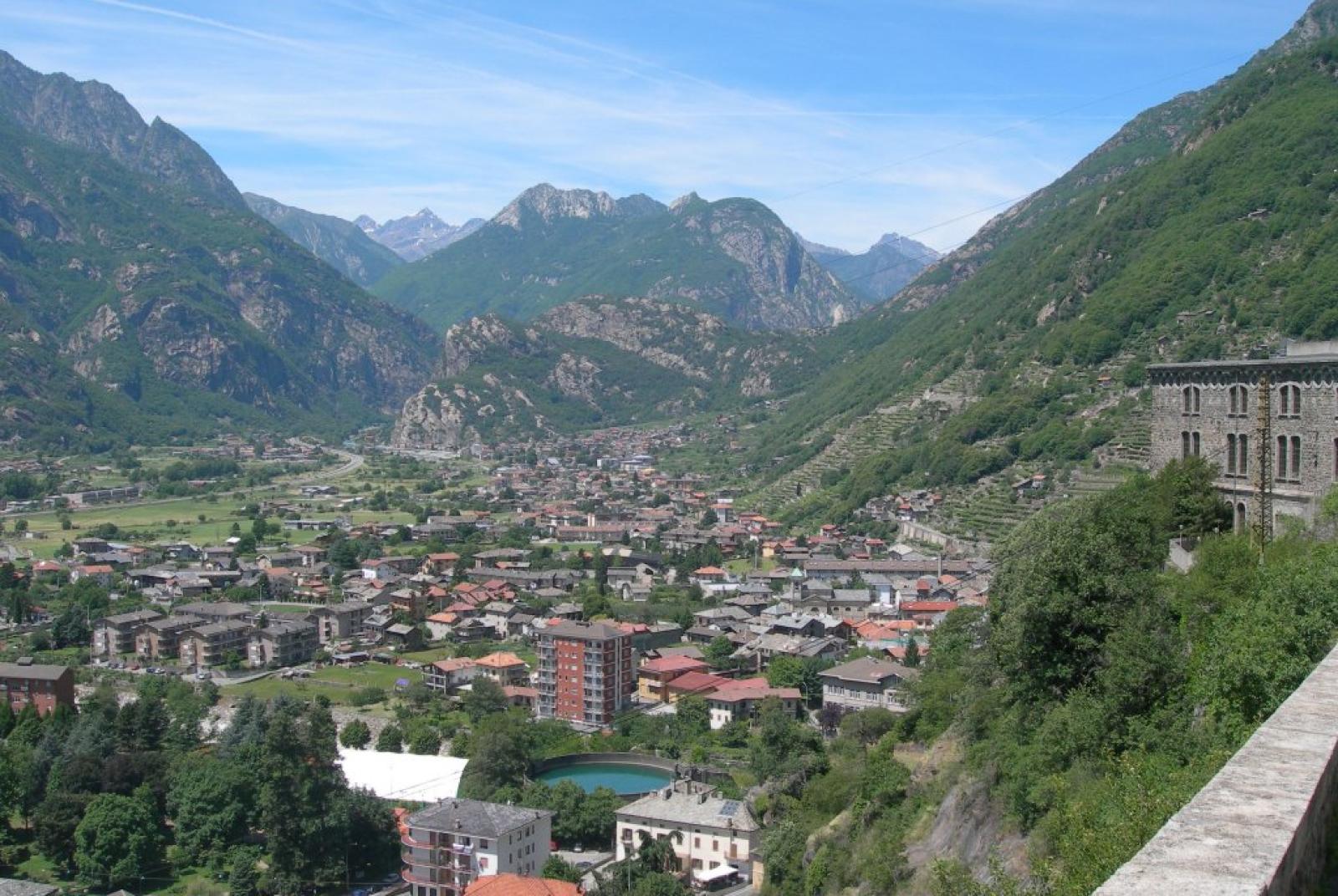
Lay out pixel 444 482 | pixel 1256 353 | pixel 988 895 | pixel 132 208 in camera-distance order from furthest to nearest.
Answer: pixel 132 208 → pixel 444 482 → pixel 1256 353 → pixel 988 895

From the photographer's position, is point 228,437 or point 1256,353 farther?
point 228,437

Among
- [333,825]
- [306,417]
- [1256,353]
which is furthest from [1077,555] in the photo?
[306,417]

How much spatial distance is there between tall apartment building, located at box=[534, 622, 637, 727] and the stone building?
59.2 ft

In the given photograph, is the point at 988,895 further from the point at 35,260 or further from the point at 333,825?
the point at 35,260

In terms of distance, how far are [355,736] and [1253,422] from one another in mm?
21903

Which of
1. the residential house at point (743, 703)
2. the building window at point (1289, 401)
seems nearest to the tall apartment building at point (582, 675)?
the residential house at point (743, 703)

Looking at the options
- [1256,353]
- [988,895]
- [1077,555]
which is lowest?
[988,895]

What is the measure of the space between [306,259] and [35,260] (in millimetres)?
45050

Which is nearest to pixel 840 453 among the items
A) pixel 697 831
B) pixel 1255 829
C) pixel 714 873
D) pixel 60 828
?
pixel 697 831

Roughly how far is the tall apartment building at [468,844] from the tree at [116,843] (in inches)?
202

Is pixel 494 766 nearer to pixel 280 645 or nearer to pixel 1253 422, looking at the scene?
pixel 1253 422

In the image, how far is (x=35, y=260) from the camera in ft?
450

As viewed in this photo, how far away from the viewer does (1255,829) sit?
315cm

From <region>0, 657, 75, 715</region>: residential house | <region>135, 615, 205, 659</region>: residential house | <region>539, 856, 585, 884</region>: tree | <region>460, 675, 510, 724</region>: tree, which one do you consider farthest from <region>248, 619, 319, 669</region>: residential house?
<region>539, 856, 585, 884</region>: tree
